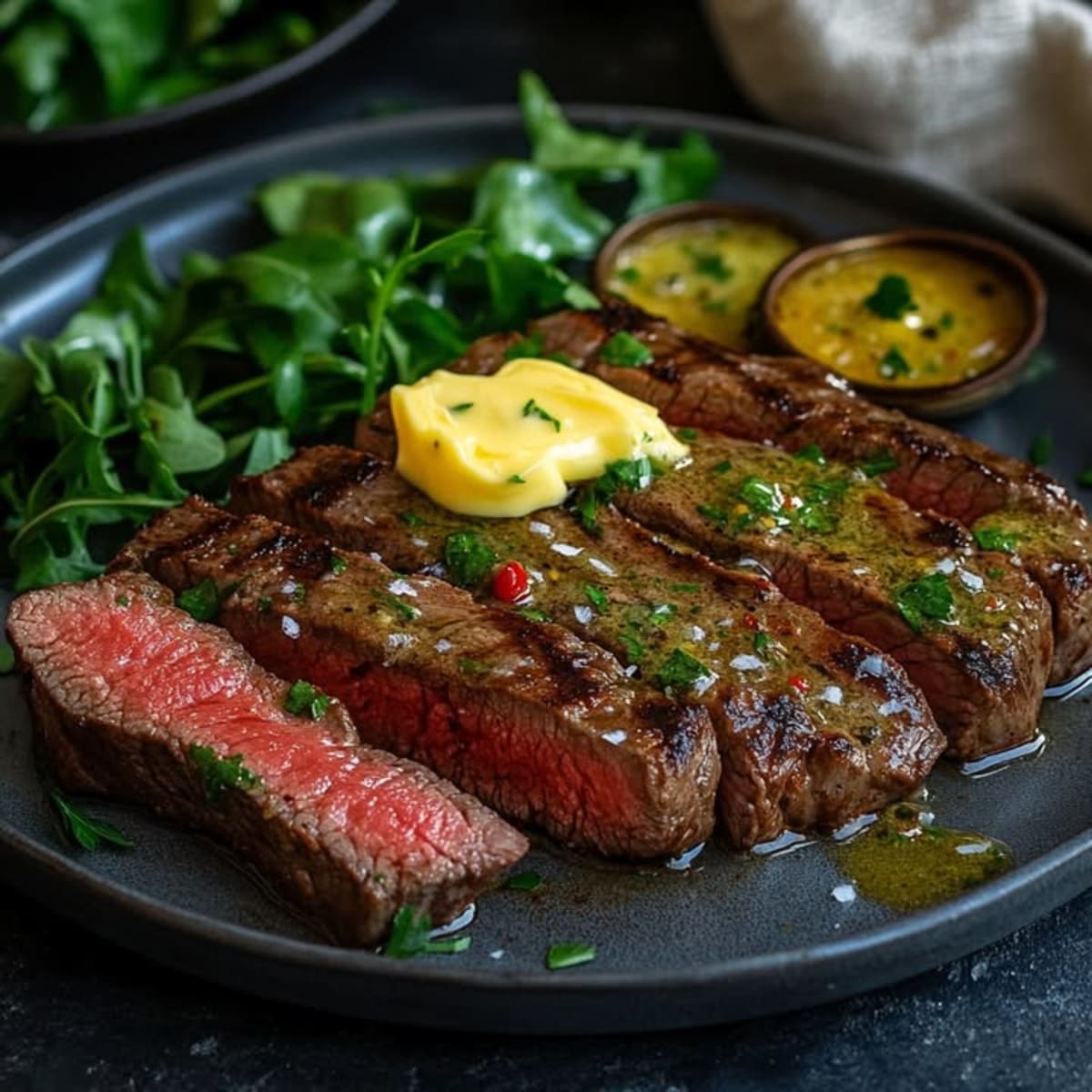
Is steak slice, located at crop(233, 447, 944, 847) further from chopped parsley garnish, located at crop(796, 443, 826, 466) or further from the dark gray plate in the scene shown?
chopped parsley garnish, located at crop(796, 443, 826, 466)

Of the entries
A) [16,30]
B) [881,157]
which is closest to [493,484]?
[881,157]

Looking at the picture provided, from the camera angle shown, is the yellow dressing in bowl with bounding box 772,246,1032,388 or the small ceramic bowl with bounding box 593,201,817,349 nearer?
the yellow dressing in bowl with bounding box 772,246,1032,388

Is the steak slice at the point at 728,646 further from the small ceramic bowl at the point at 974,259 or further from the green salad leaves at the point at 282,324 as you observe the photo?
the small ceramic bowl at the point at 974,259

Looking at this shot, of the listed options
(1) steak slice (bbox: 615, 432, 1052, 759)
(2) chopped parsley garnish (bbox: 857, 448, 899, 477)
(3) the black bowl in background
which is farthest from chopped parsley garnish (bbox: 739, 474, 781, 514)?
(3) the black bowl in background

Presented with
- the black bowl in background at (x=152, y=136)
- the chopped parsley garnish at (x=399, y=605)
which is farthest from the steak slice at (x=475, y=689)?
the black bowl in background at (x=152, y=136)

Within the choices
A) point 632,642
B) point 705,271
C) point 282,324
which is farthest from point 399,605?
point 705,271

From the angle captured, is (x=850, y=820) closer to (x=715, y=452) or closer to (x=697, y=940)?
(x=697, y=940)
